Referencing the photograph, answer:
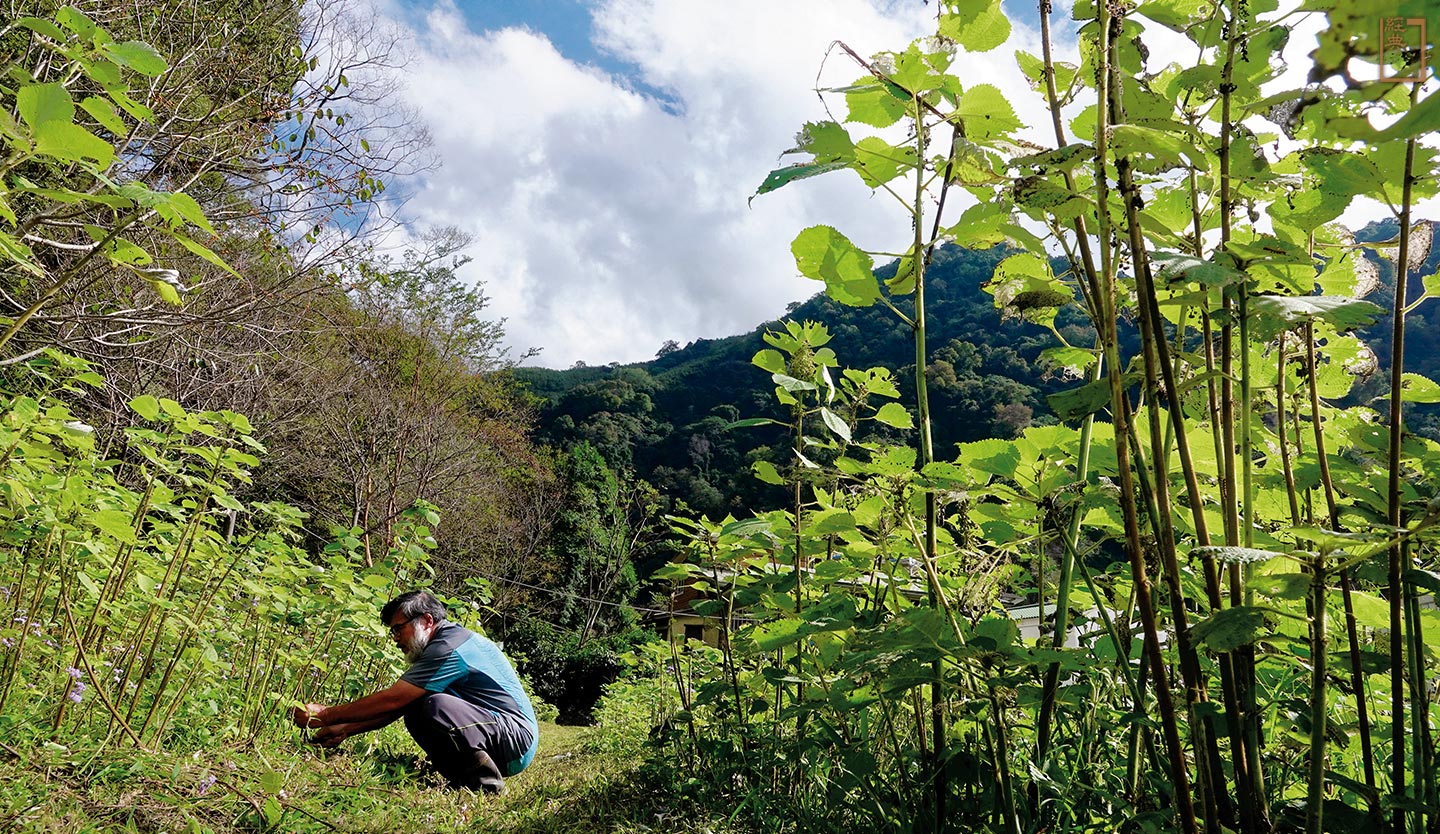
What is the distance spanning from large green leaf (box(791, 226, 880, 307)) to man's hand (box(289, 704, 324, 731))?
2653 mm

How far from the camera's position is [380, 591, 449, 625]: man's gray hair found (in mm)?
3389

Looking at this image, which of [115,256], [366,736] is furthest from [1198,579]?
[366,736]

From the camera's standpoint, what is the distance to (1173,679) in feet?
3.93

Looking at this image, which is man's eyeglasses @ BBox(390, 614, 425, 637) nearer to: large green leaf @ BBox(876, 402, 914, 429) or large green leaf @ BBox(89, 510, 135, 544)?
large green leaf @ BBox(89, 510, 135, 544)

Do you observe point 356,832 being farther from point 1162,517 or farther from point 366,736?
point 1162,517

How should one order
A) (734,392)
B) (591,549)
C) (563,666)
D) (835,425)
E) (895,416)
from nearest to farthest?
(835,425)
(895,416)
(563,666)
(591,549)
(734,392)

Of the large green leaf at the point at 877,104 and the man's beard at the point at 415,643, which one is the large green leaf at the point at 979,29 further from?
the man's beard at the point at 415,643

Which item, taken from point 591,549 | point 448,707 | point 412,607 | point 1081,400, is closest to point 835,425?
point 1081,400

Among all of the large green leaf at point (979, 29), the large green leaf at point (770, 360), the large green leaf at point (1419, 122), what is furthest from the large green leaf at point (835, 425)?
the large green leaf at point (1419, 122)

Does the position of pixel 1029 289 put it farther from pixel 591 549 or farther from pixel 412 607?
pixel 591 549

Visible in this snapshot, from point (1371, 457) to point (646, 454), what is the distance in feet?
103

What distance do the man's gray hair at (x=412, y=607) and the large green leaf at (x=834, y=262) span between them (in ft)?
9.53

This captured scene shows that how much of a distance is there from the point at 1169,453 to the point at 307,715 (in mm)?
2941

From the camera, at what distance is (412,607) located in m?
3.41
